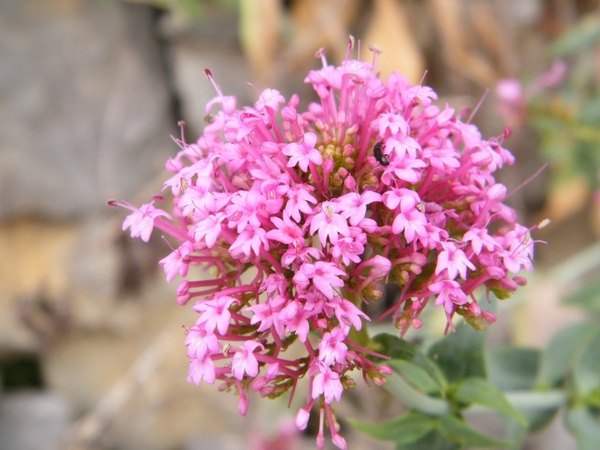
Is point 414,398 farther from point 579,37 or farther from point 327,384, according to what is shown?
point 579,37

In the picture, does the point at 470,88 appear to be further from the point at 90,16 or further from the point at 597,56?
the point at 90,16

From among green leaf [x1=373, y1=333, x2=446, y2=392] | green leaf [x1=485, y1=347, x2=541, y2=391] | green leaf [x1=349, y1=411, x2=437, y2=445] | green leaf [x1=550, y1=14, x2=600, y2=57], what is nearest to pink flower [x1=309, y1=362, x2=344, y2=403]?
green leaf [x1=373, y1=333, x2=446, y2=392]

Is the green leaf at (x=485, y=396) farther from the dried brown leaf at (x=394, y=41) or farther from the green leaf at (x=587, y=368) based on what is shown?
the dried brown leaf at (x=394, y=41)

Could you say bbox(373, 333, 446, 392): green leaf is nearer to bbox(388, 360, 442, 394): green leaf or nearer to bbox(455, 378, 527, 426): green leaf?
bbox(388, 360, 442, 394): green leaf

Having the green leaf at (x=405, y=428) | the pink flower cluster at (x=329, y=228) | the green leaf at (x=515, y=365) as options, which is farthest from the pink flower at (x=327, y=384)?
the green leaf at (x=515, y=365)

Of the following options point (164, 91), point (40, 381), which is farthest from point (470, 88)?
point (40, 381)
